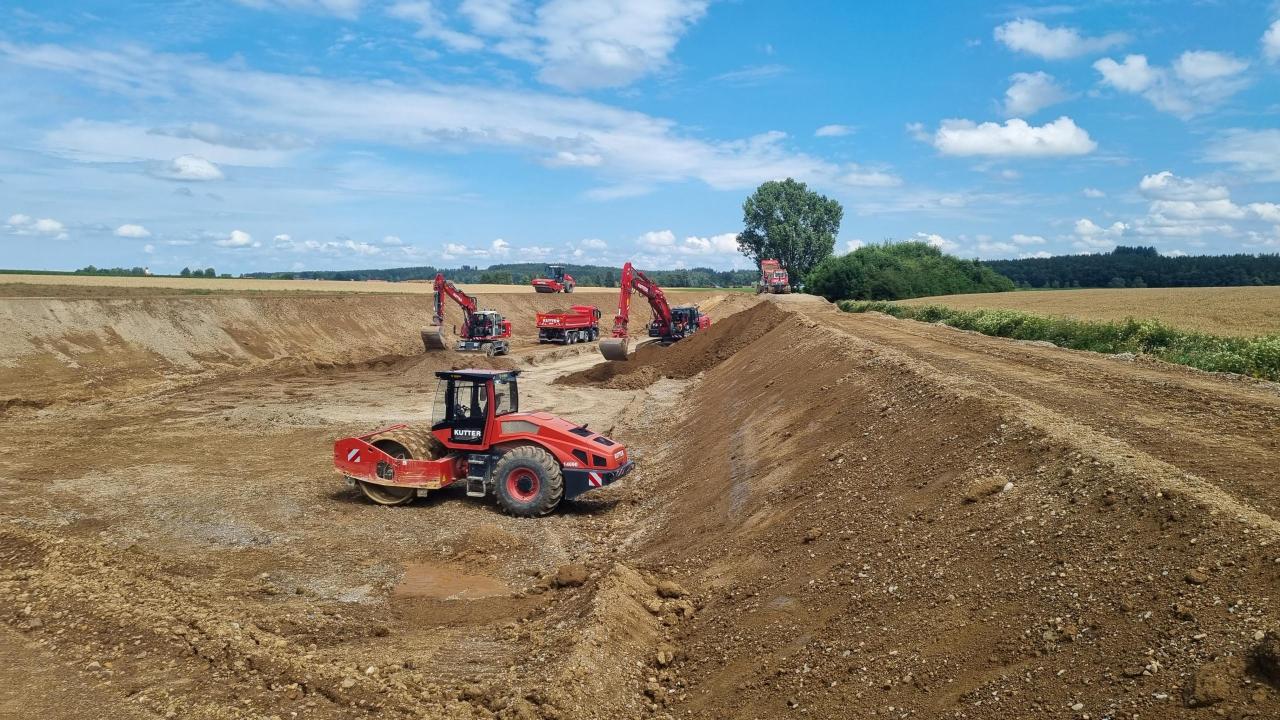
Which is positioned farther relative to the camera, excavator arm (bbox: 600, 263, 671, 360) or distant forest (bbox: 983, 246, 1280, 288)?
distant forest (bbox: 983, 246, 1280, 288)

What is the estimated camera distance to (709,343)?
103ft

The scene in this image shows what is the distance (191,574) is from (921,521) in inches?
362

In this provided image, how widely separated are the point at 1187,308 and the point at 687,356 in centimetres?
2403

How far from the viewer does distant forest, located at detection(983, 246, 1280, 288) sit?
84625 millimetres

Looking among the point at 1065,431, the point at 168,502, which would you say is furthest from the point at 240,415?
the point at 1065,431

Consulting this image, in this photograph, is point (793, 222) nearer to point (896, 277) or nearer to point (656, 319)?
point (896, 277)

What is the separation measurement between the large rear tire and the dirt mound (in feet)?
50.9

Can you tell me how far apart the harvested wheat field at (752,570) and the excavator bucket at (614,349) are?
15.2 meters

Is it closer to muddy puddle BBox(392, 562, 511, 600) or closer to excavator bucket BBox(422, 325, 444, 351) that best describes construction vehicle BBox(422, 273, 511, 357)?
excavator bucket BBox(422, 325, 444, 351)

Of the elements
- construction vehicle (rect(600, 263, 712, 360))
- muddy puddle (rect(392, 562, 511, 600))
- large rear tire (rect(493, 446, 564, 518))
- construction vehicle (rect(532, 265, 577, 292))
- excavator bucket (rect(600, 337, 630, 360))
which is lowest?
muddy puddle (rect(392, 562, 511, 600))

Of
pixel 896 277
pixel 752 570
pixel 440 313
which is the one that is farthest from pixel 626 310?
pixel 896 277

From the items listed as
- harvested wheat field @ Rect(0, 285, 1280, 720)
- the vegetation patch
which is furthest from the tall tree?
harvested wheat field @ Rect(0, 285, 1280, 720)

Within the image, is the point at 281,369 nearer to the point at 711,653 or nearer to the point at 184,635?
the point at 184,635

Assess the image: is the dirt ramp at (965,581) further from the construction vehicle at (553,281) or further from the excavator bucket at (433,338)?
the construction vehicle at (553,281)
